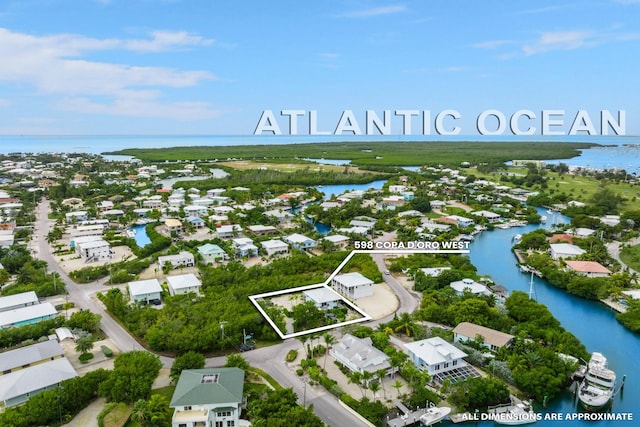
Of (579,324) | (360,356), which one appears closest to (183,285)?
(360,356)

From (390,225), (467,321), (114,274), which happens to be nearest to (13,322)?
(114,274)

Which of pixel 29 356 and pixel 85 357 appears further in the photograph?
pixel 85 357

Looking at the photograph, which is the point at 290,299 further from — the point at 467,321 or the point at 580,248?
the point at 580,248

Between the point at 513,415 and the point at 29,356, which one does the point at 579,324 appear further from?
the point at 29,356

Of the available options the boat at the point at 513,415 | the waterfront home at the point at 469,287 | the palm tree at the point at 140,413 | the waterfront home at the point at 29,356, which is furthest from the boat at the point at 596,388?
the waterfront home at the point at 29,356

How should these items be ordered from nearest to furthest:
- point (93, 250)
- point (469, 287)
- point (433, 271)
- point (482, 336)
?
point (482, 336), point (469, 287), point (433, 271), point (93, 250)

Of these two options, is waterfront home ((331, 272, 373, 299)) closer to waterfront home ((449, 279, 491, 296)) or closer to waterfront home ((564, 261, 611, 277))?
waterfront home ((449, 279, 491, 296))
